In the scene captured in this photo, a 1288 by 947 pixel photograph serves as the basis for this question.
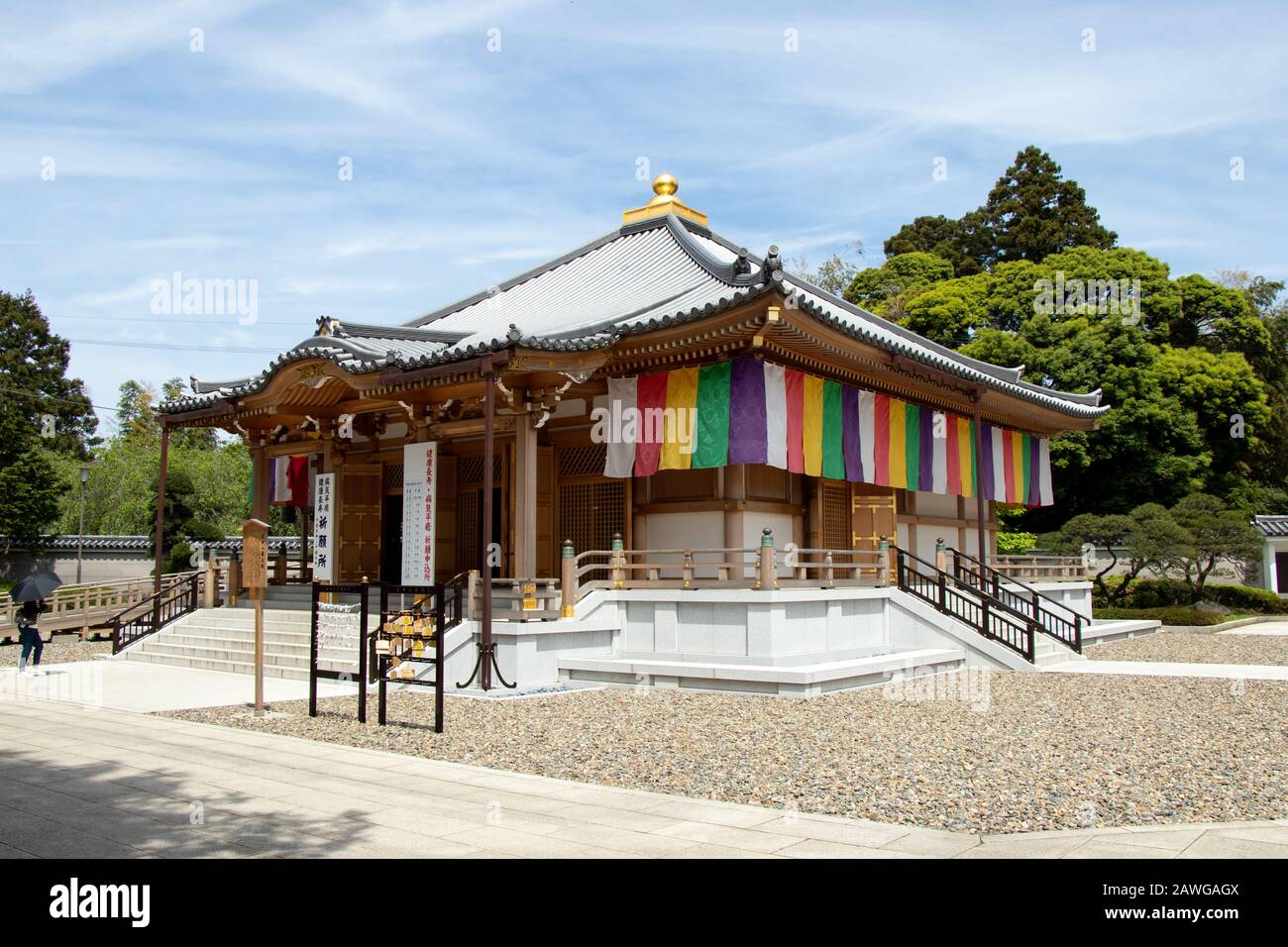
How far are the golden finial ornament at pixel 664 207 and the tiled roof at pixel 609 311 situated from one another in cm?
35

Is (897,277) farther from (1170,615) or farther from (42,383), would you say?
(42,383)

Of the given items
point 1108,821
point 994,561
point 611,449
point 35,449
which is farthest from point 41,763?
point 35,449

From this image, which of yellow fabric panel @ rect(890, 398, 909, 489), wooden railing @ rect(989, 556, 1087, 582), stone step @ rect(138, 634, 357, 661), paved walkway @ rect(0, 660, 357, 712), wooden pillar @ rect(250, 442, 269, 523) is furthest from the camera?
wooden railing @ rect(989, 556, 1087, 582)

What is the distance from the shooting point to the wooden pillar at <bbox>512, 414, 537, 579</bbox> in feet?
49.9

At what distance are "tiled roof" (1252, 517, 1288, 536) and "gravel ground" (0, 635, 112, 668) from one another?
38.5 metres

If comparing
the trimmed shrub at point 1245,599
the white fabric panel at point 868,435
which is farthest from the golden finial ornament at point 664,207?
the trimmed shrub at point 1245,599

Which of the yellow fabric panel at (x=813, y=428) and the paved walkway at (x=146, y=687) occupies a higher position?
the yellow fabric panel at (x=813, y=428)

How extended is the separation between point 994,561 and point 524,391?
37.4 ft

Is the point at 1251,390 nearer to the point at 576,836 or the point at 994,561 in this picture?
the point at 994,561

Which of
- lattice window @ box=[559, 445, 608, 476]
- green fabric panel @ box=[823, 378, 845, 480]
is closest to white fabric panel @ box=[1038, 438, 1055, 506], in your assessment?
green fabric panel @ box=[823, 378, 845, 480]

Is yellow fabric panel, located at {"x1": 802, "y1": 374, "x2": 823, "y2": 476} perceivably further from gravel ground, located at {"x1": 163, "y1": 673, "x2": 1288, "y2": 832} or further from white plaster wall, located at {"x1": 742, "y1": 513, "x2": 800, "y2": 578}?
gravel ground, located at {"x1": 163, "y1": 673, "x2": 1288, "y2": 832}

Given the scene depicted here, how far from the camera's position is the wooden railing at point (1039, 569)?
2205cm

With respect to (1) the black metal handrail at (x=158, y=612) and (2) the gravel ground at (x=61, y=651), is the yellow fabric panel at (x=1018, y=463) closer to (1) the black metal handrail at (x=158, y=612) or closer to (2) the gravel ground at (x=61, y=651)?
(1) the black metal handrail at (x=158, y=612)

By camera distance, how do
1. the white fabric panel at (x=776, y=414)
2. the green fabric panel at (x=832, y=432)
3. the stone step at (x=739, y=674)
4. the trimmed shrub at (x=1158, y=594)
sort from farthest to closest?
the trimmed shrub at (x=1158, y=594) → the green fabric panel at (x=832, y=432) → the white fabric panel at (x=776, y=414) → the stone step at (x=739, y=674)
